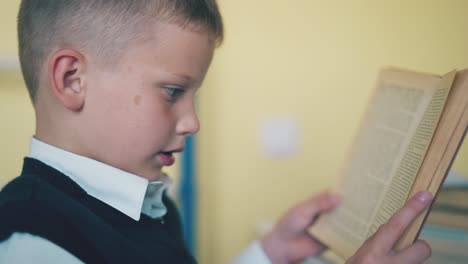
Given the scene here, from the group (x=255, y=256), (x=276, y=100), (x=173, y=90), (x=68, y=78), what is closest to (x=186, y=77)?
(x=173, y=90)

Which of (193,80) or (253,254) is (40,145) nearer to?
(193,80)

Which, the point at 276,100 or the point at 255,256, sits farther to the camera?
the point at 276,100

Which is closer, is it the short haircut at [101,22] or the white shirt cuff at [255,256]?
the short haircut at [101,22]

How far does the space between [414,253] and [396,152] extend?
0.14 metres

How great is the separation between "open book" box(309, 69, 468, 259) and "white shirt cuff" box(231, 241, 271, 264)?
4.2 inches

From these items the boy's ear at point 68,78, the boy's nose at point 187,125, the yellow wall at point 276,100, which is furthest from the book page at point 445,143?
the yellow wall at point 276,100

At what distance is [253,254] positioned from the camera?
2.55 ft

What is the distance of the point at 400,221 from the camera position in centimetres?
44

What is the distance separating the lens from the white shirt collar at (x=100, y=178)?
1.67 ft

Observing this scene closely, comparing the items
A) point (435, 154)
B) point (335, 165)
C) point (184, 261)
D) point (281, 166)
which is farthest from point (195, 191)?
point (435, 154)

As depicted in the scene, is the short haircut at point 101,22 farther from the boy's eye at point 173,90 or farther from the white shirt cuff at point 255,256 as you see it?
the white shirt cuff at point 255,256

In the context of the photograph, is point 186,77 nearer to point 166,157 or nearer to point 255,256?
point 166,157

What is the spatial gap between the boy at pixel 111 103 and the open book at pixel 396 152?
0.24ft

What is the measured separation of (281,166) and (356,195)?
1.51 ft
